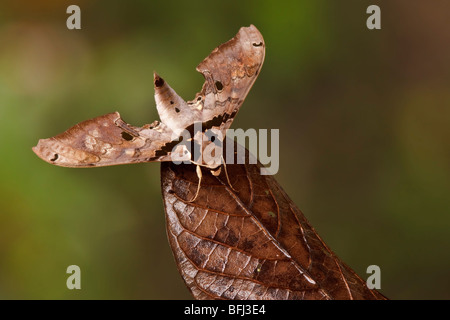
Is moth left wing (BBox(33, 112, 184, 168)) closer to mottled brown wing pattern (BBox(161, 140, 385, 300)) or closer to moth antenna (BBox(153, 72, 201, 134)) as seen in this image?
moth antenna (BBox(153, 72, 201, 134))

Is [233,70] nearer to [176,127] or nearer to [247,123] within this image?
[176,127]

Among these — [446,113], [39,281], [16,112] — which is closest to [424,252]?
[446,113]

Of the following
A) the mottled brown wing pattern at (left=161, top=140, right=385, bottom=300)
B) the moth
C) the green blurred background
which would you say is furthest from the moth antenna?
the green blurred background

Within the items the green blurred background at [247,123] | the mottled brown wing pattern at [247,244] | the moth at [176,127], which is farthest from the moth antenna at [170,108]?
the green blurred background at [247,123]

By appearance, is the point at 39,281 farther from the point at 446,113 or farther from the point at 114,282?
the point at 446,113

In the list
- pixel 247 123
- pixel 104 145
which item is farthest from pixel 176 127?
pixel 247 123

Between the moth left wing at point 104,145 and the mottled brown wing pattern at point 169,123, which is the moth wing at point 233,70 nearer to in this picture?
the mottled brown wing pattern at point 169,123
